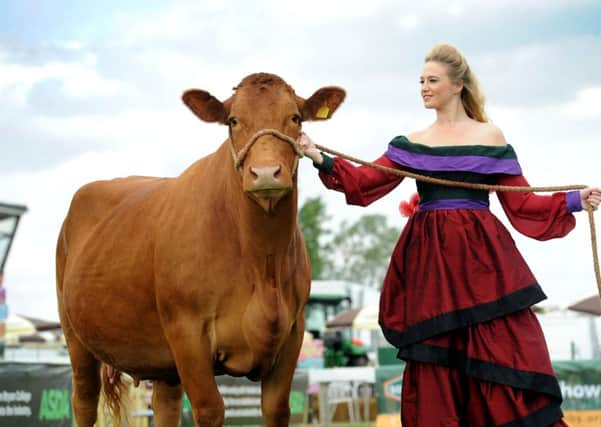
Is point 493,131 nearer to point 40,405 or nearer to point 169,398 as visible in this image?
point 169,398

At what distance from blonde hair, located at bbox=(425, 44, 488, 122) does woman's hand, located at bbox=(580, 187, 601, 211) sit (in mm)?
695

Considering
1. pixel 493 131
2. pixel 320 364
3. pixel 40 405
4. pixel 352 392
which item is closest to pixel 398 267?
pixel 493 131

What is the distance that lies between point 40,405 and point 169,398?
17.9ft

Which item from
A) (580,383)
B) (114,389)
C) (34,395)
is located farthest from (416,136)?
(580,383)

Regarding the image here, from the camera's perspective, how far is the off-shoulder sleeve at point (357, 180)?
5.46 m

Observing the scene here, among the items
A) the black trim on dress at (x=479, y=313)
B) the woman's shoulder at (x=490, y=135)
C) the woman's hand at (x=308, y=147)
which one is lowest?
the black trim on dress at (x=479, y=313)

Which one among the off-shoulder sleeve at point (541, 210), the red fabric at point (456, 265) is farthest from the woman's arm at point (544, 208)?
the red fabric at point (456, 265)

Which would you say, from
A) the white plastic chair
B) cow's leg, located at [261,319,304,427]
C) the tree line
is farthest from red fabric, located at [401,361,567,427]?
the tree line

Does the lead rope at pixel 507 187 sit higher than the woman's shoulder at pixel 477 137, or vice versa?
the woman's shoulder at pixel 477 137

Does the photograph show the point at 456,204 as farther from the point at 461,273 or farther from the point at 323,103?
the point at 323,103

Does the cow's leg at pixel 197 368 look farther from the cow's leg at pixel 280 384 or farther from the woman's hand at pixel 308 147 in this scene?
the woman's hand at pixel 308 147

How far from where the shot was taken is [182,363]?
5.42 m

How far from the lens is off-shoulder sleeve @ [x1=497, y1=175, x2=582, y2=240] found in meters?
5.35

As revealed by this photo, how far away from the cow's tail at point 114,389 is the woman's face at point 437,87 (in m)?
3.35
